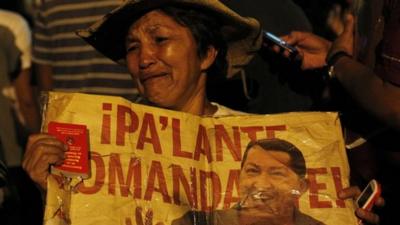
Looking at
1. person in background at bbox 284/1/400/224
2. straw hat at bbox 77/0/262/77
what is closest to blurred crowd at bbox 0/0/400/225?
person in background at bbox 284/1/400/224

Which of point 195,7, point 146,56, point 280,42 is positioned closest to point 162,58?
point 146,56

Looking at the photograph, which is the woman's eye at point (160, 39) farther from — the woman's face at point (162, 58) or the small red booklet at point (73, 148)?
the small red booklet at point (73, 148)

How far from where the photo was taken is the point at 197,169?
7.55 feet

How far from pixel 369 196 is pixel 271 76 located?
3.70 ft

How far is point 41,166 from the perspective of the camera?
2.21m

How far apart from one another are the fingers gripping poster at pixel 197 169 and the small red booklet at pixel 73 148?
1 centimetres

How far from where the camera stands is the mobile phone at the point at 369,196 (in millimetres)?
2260

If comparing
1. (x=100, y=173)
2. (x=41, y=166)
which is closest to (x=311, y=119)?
(x=100, y=173)

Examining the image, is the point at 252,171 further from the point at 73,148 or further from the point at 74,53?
the point at 74,53

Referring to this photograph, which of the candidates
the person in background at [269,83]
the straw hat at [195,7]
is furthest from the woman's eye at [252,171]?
the person in background at [269,83]

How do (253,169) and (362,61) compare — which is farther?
(362,61)

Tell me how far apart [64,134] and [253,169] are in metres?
0.53

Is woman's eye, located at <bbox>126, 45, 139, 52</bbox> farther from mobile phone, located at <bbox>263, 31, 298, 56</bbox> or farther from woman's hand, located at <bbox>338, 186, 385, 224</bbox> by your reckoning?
woman's hand, located at <bbox>338, 186, 385, 224</bbox>

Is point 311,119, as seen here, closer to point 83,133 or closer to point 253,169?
point 253,169
